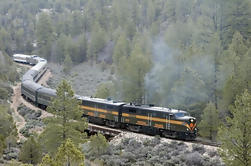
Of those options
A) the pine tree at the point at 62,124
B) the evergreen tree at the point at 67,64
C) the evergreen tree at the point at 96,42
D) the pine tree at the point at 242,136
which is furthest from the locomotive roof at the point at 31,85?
the pine tree at the point at 242,136

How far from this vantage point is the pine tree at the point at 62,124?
24.2 meters

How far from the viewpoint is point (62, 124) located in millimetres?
24531

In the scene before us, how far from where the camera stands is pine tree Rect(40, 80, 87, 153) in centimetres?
2420

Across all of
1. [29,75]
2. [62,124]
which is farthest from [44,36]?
[62,124]

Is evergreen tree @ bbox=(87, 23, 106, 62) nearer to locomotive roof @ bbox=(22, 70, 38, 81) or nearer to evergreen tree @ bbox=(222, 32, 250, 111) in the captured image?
locomotive roof @ bbox=(22, 70, 38, 81)

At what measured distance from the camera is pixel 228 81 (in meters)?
32.5

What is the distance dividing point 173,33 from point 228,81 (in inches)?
1112

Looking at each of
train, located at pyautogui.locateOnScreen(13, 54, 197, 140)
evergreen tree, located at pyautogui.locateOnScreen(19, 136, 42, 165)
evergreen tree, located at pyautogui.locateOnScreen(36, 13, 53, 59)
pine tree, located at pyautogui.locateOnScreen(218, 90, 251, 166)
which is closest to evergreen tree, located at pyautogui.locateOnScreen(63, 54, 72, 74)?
evergreen tree, located at pyautogui.locateOnScreen(36, 13, 53, 59)

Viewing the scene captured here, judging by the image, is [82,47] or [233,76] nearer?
[233,76]

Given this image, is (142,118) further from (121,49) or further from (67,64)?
(67,64)

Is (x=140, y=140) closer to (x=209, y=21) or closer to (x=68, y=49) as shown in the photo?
(x=209, y=21)

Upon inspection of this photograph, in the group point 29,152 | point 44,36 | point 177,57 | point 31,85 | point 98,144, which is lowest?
point 98,144

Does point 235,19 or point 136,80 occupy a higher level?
point 235,19

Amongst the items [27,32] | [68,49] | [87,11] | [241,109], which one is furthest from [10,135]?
[27,32]
